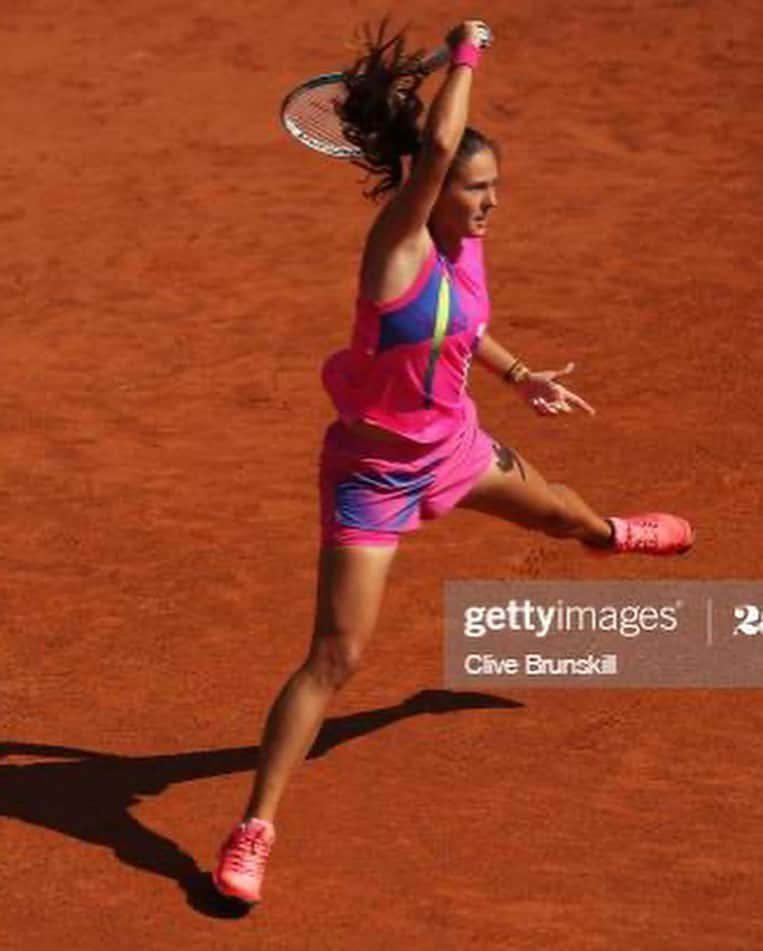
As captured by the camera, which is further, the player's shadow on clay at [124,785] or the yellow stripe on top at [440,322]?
the player's shadow on clay at [124,785]

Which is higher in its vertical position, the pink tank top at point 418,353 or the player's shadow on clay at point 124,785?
the pink tank top at point 418,353

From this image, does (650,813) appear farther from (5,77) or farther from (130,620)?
(5,77)

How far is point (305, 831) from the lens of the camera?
7.51 m

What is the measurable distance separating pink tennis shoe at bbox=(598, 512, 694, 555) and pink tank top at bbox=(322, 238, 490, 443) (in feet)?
4.13

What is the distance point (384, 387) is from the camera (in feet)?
22.9

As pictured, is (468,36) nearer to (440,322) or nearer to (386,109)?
(386,109)

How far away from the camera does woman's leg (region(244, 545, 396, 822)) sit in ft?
23.1

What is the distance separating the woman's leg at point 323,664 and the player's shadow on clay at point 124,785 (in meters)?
0.38

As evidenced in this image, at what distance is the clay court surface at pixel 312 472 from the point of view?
7254 millimetres

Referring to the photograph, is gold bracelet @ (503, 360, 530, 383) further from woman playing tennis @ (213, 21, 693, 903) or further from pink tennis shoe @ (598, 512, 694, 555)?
pink tennis shoe @ (598, 512, 694, 555)

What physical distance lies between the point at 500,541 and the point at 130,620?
1.55m

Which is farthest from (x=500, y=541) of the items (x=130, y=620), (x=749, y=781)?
(x=749, y=781)

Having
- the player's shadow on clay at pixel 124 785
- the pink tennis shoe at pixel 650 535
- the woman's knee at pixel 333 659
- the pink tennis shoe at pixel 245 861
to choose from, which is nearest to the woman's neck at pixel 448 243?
the woman's knee at pixel 333 659

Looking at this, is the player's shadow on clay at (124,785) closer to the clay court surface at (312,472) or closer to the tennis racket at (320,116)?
the clay court surface at (312,472)
